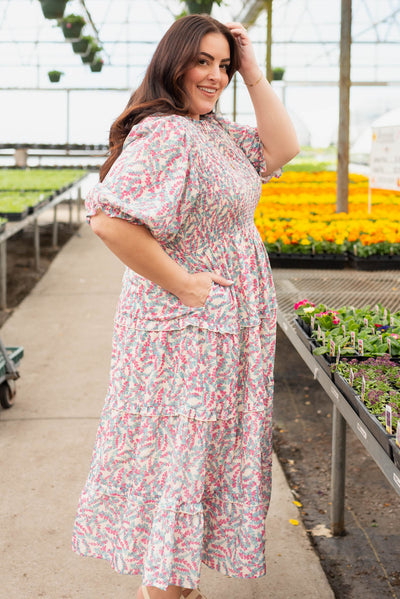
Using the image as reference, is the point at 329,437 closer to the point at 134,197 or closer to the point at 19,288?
the point at 134,197

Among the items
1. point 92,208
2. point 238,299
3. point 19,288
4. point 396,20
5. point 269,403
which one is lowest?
point 19,288

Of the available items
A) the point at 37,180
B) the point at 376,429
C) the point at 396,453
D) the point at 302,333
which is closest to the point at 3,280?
the point at 302,333

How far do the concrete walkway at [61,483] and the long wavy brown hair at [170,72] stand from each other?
1323 millimetres

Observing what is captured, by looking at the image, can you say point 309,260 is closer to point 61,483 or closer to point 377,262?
point 377,262

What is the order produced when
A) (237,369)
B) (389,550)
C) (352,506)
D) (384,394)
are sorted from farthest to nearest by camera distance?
(352,506) < (389,550) < (384,394) < (237,369)

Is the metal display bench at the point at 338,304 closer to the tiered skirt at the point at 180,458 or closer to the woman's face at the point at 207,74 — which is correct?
the tiered skirt at the point at 180,458

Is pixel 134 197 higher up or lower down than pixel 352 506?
higher up

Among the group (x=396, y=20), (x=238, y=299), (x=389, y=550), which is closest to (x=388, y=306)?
(x=389, y=550)

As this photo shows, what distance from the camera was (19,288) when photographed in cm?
662

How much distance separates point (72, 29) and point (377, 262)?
332 inches

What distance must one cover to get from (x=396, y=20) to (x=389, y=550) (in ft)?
66.3

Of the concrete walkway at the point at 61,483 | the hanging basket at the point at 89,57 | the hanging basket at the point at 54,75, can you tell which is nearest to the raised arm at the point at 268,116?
the concrete walkway at the point at 61,483

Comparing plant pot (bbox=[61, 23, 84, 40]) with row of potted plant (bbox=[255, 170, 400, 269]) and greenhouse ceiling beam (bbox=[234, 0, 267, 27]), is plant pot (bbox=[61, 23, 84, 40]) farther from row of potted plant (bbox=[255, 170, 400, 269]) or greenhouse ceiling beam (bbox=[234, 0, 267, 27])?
row of potted plant (bbox=[255, 170, 400, 269])

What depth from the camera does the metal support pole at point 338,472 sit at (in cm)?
247
